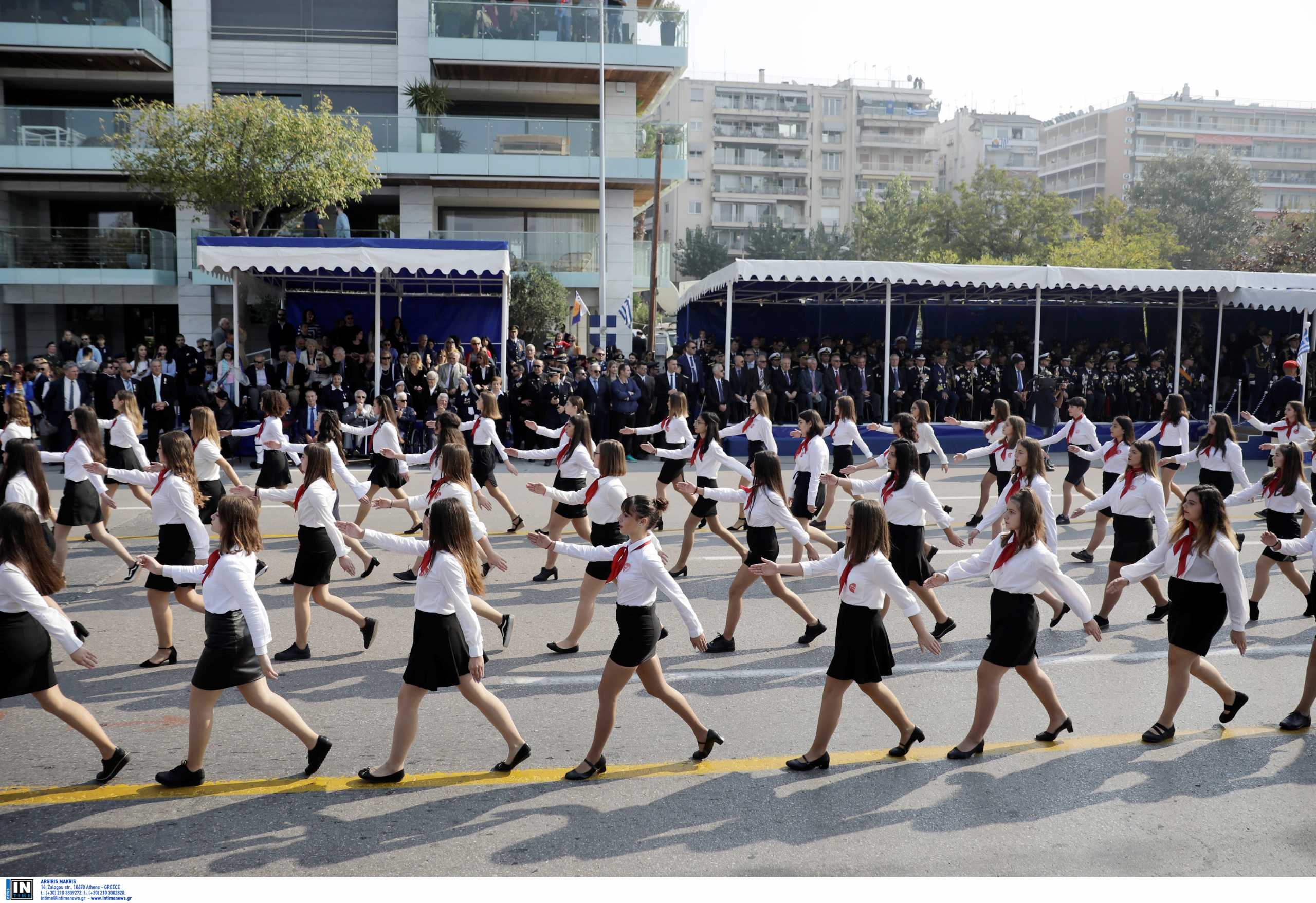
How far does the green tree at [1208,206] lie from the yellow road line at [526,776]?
2486 inches

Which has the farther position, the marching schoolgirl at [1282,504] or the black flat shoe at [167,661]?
the marching schoolgirl at [1282,504]

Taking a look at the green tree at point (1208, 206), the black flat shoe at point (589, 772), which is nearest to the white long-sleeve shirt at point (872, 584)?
the black flat shoe at point (589, 772)

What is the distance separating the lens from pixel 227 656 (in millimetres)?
5223

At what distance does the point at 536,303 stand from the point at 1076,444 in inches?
704

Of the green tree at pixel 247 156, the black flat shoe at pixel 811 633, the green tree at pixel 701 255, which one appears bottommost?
the black flat shoe at pixel 811 633

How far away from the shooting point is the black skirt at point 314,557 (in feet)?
24.1

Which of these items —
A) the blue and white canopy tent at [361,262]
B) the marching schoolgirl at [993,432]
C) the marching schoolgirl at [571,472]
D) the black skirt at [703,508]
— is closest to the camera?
the black skirt at [703,508]

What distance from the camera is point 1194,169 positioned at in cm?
6206

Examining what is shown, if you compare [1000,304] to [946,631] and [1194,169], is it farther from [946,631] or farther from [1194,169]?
[1194,169]

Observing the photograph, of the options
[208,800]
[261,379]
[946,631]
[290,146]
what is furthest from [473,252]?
[208,800]

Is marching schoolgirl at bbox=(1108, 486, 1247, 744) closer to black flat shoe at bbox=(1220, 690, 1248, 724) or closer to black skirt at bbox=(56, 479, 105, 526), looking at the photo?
black flat shoe at bbox=(1220, 690, 1248, 724)

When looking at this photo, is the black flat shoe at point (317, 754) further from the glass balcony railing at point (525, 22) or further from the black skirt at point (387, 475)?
the glass balcony railing at point (525, 22)

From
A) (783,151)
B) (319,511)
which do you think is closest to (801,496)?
(319,511)

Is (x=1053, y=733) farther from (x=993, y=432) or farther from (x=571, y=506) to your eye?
(x=993, y=432)
